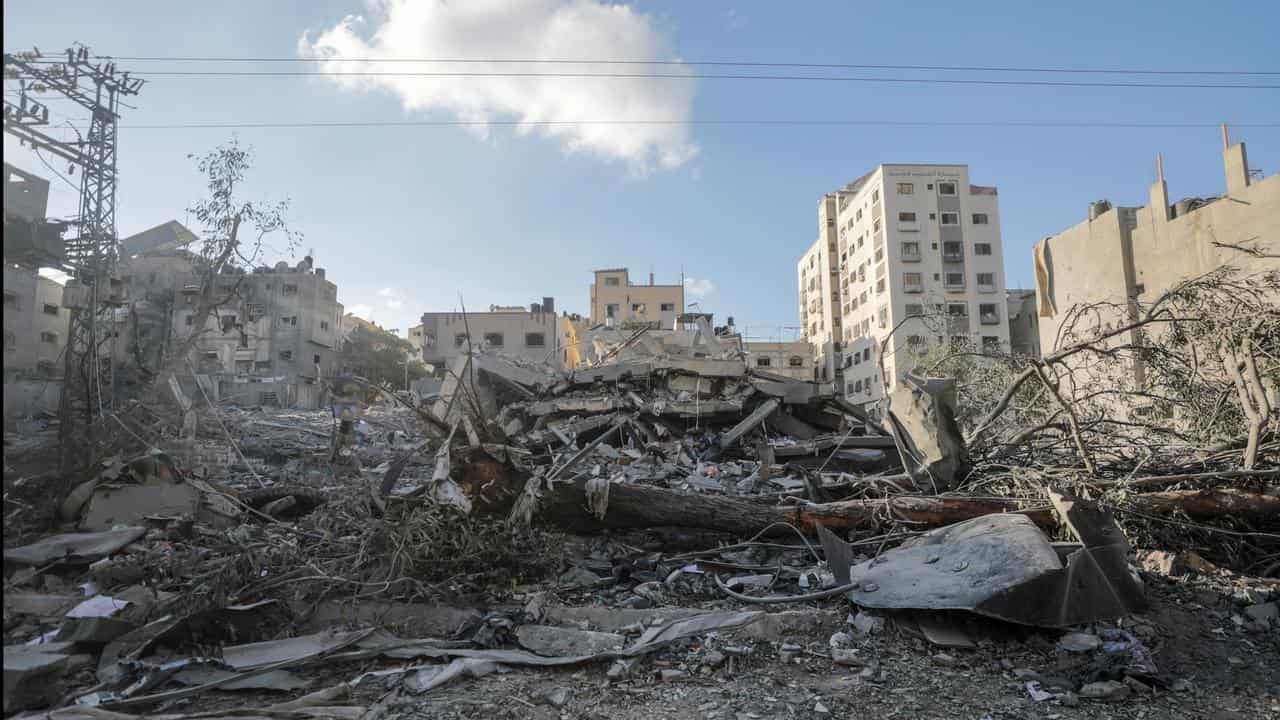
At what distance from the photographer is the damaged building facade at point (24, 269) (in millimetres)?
1382

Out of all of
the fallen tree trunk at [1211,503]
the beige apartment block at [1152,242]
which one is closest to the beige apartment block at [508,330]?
the beige apartment block at [1152,242]

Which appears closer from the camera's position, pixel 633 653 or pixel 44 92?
pixel 44 92

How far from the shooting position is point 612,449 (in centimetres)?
978

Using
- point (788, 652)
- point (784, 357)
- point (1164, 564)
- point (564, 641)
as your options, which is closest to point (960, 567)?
point (788, 652)

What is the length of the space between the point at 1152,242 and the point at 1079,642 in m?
17.0

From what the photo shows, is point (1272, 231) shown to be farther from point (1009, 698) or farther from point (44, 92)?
point (44, 92)

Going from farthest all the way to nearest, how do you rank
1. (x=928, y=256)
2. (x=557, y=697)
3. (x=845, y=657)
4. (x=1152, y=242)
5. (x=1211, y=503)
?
(x=928, y=256)
(x=1152, y=242)
(x=1211, y=503)
(x=845, y=657)
(x=557, y=697)

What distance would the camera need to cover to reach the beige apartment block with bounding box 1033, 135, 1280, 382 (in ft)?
46.1

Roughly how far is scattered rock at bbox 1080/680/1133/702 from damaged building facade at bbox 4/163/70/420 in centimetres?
393

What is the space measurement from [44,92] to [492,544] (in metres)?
3.24

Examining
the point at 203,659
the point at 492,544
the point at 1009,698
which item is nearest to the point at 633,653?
the point at 492,544

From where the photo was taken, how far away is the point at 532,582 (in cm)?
458

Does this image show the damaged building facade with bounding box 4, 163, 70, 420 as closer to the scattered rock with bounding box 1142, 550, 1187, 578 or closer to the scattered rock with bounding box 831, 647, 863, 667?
the scattered rock with bounding box 831, 647, 863, 667

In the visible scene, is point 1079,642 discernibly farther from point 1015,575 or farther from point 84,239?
point 84,239
